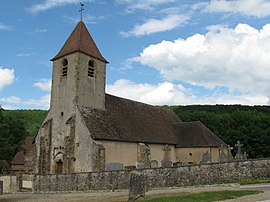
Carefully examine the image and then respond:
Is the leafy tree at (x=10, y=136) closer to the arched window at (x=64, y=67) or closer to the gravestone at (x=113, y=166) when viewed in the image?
the arched window at (x=64, y=67)

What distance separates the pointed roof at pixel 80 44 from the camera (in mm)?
30812

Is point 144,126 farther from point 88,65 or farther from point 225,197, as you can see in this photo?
point 225,197

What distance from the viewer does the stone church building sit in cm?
2788

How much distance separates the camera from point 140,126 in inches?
1315

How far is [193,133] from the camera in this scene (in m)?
37.2

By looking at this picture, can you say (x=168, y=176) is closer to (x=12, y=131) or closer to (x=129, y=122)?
(x=129, y=122)

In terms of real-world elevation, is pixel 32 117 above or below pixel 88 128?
above

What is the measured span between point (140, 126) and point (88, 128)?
7.26 meters

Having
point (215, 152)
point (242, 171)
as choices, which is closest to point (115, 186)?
point (242, 171)

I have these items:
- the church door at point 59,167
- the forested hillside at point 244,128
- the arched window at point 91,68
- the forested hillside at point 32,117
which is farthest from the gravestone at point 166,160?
the forested hillside at point 32,117

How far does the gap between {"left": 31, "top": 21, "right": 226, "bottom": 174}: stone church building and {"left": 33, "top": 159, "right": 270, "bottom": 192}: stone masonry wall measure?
3535 millimetres

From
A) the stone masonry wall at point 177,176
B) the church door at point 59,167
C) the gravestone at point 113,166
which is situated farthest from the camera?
the church door at point 59,167

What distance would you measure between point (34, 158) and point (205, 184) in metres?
17.9

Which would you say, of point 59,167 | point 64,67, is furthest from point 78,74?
point 59,167
